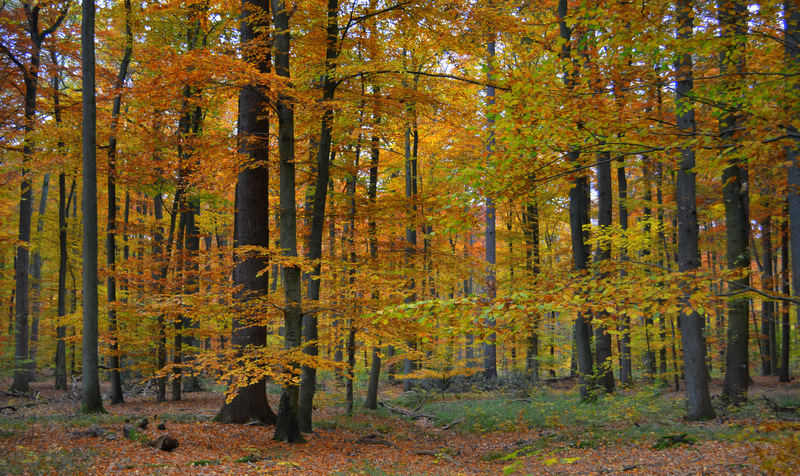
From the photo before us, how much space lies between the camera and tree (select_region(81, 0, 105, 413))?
9.30 m

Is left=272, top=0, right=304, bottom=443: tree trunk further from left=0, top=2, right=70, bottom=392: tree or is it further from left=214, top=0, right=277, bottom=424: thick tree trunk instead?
left=0, top=2, right=70, bottom=392: tree

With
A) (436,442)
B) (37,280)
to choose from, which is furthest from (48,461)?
(37,280)

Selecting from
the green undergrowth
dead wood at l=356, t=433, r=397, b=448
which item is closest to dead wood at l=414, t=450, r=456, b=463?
dead wood at l=356, t=433, r=397, b=448

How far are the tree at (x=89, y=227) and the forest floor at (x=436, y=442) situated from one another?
2.71 ft

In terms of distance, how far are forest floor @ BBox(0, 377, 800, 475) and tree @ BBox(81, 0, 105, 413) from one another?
83 cm

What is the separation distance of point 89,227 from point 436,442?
875 centimetres

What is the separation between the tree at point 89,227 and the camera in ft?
30.5

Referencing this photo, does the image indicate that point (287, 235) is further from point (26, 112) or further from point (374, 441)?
point (26, 112)

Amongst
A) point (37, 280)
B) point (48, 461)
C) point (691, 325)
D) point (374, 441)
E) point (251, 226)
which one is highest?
point (251, 226)

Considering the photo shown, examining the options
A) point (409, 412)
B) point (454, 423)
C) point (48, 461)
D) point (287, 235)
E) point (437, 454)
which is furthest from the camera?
point (409, 412)

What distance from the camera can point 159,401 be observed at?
43.8 feet

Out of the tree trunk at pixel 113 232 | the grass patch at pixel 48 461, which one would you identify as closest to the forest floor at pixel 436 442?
the grass patch at pixel 48 461

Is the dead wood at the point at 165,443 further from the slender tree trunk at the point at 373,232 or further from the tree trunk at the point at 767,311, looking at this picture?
the tree trunk at the point at 767,311

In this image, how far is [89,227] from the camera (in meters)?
9.42
